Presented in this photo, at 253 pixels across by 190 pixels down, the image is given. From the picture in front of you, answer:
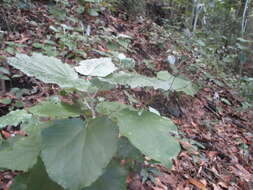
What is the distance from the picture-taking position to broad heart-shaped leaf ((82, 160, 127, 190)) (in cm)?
70

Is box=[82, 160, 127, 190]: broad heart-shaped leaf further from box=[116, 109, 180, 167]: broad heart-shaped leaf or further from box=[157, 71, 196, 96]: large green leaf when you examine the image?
box=[157, 71, 196, 96]: large green leaf

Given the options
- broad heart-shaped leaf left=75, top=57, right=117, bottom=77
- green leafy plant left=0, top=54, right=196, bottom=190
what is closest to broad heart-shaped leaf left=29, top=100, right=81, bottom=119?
green leafy plant left=0, top=54, right=196, bottom=190

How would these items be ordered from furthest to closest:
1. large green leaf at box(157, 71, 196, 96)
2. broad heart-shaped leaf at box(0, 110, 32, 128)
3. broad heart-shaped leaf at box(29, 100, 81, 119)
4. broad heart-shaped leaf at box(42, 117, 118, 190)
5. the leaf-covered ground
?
the leaf-covered ground, broad heart-shaped leaf at box(0, 110, 32, 128), large green leaf at box(157, 71, 196, 96), broad heart-shaped leaf at box(29, 100, 81, 119), broad heart-shaped leaf at box(42, 117, 118, 190)

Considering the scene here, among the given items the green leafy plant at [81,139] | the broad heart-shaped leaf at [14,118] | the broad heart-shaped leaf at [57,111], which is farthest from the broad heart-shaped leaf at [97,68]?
the broad heart-shaped leaf at [14,118]

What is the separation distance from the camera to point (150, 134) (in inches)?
23.3

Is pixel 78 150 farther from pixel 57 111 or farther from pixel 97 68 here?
pixel 97 68

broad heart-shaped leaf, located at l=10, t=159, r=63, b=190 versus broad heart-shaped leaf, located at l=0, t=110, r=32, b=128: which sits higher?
broad heart-shaped leaf, located at l=10, t=159, r=63, b=190

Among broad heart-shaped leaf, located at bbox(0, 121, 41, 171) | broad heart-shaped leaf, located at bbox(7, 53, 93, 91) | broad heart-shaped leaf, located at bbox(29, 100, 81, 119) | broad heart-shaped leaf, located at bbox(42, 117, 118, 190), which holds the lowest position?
broad heart-shaped leaf, located at bbox(0, 121, 41, 171)

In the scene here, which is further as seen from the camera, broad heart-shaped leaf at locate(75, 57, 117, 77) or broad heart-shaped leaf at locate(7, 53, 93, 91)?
broad heart-shaped leaf at locate(75, 57, 117, 77)

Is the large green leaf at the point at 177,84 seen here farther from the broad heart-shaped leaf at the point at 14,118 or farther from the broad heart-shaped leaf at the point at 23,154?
the broad heart-shaped leaf at the point at 14,118

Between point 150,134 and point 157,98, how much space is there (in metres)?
0.47

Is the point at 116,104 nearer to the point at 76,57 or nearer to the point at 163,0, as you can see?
the point at 76,57

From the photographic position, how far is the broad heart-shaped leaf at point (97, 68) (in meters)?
0.75

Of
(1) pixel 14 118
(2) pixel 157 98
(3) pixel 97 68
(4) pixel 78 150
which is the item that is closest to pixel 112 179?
(4) pixel 78 150
